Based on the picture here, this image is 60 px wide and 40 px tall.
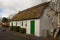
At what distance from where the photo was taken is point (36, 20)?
78.3 ft

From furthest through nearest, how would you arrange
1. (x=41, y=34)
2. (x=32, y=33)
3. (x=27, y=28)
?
1. (x=27, y=28)
2. (x=32, y=33)
3. (x=41, y=34)

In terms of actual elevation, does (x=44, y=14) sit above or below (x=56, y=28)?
above

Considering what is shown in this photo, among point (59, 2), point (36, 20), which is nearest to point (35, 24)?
point (36, 20)

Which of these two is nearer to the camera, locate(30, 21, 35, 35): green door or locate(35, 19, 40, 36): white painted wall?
locate(35, 19, 40, 36): white painted wall

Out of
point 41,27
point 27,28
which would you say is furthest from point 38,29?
point 27,28

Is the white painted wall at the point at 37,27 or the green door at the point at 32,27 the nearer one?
the white painted wall at the point at 37,27

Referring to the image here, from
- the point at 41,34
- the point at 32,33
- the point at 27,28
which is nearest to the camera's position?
the point at 41,34

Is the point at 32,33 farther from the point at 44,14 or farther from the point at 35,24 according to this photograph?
the point at 44,14

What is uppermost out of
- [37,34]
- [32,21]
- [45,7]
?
[45,7]

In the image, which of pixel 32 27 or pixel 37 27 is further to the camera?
pixel 32 27

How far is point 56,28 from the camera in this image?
2312cm

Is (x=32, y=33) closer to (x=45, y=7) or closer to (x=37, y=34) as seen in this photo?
(x=37, y=34)

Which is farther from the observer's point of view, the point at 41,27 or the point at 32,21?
the point at 32,21

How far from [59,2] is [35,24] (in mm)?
4746
